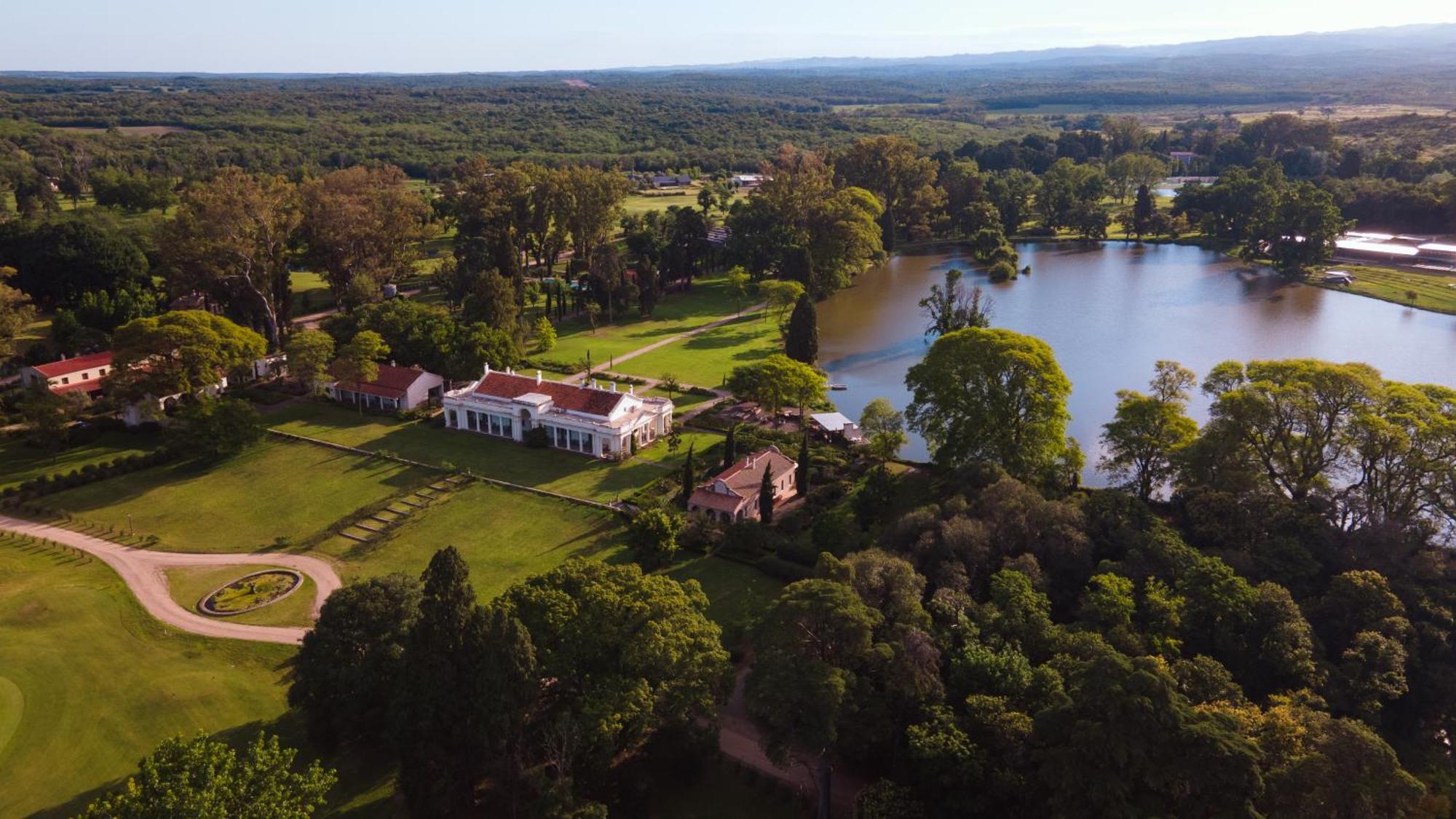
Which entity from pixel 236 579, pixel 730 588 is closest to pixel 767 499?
pixel 730 588

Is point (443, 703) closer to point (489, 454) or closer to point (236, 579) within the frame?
point (236, 579)

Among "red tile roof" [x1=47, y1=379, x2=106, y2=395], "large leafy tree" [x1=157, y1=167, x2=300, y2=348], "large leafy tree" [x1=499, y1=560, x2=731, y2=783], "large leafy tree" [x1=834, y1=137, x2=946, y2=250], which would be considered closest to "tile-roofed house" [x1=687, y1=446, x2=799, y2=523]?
"large leafy tree" [x1=499, y1=560, x2=731, y2=783]

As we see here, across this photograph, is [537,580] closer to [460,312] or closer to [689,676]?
[689,676]

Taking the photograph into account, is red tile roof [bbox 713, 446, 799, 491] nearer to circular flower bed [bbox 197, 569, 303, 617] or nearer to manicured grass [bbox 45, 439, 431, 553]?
manicured grass [bbox 45, 439, 431, 553]

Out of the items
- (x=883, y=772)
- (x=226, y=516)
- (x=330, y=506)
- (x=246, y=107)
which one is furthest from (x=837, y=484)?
(x=246, y=107)

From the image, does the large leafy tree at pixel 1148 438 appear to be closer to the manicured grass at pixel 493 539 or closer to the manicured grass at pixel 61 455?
the manicured grass at pixel 493 539

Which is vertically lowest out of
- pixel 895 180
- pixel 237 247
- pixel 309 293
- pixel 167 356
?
pixel 309 293
